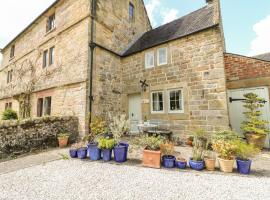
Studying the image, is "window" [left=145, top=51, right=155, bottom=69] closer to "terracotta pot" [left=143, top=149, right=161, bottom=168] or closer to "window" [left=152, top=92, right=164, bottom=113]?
"window" [left=152, top=92, right=164, bottom=113]

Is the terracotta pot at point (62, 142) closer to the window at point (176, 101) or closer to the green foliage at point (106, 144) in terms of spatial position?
the green foliage at point (106, 144)

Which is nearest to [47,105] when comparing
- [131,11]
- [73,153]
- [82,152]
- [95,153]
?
[73,153]

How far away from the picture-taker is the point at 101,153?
4668mm

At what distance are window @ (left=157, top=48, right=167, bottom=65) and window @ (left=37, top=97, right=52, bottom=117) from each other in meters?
7.23

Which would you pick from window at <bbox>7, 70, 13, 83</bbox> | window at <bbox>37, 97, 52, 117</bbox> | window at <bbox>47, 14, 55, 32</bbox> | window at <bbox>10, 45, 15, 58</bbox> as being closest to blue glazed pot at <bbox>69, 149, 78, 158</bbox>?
window at <bbox>37, 97, 52, 117</bbox>

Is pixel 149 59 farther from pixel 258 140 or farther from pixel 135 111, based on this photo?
pixel 258 140

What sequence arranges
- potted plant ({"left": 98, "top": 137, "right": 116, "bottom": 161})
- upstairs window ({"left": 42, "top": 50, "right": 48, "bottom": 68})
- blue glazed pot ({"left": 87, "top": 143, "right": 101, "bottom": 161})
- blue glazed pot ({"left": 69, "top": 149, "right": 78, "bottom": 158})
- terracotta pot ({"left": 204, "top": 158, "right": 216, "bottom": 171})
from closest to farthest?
terracotta pot ({"left": 204, "top": 158, "right": 216, "bottom": 171}), potted plant ({"left": 98, "top": 137, "right": 116, "bottom": 161}), blue glazed pot ({"left": 87, "top": 143, "right": 101, "bottom": 161}), blue glazed pot ({"left": 69, "top": 149, "right": 78, "bottom": 158}), upstairs window ({"left": 42, "top": 50, "right": 48, "bottom": 68})

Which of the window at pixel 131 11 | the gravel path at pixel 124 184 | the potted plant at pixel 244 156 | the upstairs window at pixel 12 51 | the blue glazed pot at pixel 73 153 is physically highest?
the window at pixel 131 11

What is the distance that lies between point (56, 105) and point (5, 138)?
135 inches

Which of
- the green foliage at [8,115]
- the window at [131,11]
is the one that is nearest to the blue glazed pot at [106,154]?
the green foliage at [8,115]

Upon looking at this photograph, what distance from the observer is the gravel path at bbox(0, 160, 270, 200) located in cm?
260

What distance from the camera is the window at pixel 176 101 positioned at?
6.89 meters

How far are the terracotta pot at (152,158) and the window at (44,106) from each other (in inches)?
301

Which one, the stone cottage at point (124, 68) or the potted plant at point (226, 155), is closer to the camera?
the potted plant at point (226, 155)
